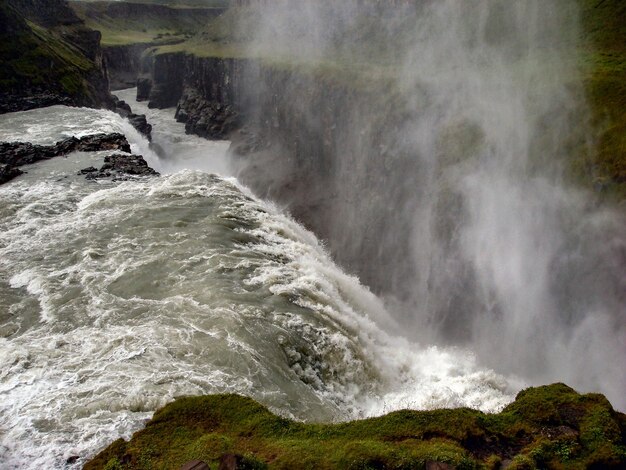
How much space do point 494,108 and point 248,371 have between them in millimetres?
34130

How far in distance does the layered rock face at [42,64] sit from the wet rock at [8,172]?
83.1 ft

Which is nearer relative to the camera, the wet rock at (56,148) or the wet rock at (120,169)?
the wet rock at (120,169)

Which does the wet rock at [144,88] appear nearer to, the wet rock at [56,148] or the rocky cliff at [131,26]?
the rocky cliff at [131,26]

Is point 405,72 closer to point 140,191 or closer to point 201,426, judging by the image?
point 140,191

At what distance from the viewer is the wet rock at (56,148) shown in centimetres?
4291

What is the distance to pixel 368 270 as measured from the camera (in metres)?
42.2

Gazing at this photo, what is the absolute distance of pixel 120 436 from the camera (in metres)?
14.2

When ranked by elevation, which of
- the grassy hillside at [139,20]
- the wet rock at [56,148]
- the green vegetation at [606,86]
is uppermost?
the grassy hillside at [139,20]

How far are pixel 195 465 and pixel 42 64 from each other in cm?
7602

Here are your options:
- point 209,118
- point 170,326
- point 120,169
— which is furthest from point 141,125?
point 170,326

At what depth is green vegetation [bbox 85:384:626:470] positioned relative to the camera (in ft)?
36.7

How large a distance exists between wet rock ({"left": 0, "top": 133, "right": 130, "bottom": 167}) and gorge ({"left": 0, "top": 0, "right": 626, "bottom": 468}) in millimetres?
2574

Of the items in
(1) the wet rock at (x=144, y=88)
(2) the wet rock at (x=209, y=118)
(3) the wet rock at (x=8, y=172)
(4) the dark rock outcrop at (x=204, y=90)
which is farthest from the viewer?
(1) the wet rock at (x=144, y=88)

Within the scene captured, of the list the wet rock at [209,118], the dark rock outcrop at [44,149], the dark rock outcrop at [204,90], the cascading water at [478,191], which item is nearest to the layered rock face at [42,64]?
the wet rock at [209,118]
